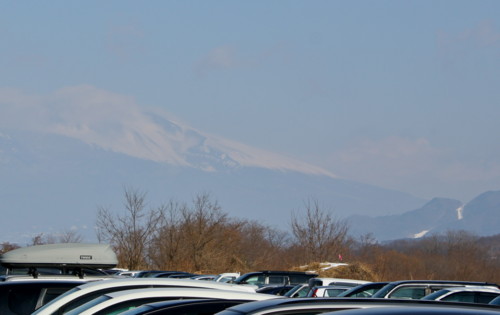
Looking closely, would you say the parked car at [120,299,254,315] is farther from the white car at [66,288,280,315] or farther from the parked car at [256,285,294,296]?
the parked car at [256,285,294,296]

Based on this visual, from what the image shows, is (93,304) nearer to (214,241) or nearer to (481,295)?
(481,295)

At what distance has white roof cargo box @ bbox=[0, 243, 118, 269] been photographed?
13.8 m

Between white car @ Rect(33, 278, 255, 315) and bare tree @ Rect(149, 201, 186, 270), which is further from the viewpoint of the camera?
bare tree @ Rect(149, 201, 186, 270)

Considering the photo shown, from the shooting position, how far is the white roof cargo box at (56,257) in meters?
13.8

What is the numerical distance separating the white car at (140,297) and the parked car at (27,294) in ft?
9.20

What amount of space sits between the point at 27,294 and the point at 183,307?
4.57 meters

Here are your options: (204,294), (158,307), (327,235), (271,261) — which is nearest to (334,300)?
(158,307)

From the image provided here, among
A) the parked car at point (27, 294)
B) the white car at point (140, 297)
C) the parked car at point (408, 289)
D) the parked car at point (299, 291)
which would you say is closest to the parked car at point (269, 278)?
the parked car at point (299, 291)

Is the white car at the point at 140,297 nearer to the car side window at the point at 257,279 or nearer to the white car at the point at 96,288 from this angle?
the white car at the point at 96,288

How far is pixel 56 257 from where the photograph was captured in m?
14.0

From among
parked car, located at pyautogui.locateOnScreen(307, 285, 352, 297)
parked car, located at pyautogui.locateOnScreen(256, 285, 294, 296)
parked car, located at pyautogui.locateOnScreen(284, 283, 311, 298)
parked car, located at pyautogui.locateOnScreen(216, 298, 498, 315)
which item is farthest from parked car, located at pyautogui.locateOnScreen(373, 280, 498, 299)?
parked car, located at pyautogui.locateOnScreen(216, 298, 498, 315)

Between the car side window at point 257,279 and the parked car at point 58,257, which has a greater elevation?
the car side window at point 257,279

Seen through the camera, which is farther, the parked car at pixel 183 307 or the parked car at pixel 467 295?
the parked car at pixel 467 295

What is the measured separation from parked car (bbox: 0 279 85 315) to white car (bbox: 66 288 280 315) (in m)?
2.80
